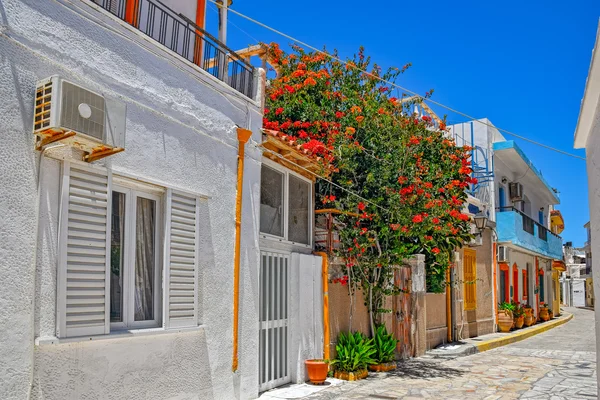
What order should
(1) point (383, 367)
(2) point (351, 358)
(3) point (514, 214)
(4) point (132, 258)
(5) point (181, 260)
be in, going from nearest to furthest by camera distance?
(4) point (132, 258) < (5) point (181, 260) < (2) point (351, 358) < (1) point (383, 367) < (3) point (514, 214)

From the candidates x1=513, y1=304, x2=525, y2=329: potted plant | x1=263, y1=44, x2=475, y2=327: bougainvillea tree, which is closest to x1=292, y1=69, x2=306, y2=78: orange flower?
x1=263, y1=44, x2=475, y2=327: bougainvillea tree

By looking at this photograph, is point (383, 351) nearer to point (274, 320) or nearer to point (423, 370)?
point (423, 370)

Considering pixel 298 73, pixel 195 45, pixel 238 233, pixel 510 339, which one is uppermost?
pixel 298 73

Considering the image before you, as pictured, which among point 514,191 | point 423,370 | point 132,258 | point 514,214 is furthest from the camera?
point 514,191

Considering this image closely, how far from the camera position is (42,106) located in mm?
5277

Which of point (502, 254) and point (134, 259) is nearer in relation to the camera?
point (134, 259)

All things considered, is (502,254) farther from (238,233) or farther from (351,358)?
(238,233)

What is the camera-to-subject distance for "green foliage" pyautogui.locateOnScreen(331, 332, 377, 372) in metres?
11.2

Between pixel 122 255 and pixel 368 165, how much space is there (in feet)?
21.8

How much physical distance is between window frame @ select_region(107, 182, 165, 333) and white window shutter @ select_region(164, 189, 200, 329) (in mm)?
102

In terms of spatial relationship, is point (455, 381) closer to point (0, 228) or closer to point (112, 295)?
point (112, 295)

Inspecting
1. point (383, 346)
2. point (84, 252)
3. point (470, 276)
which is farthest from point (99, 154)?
point (470, 276)

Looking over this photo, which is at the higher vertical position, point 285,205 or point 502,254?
point 285,205

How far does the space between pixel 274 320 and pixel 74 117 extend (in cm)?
559
